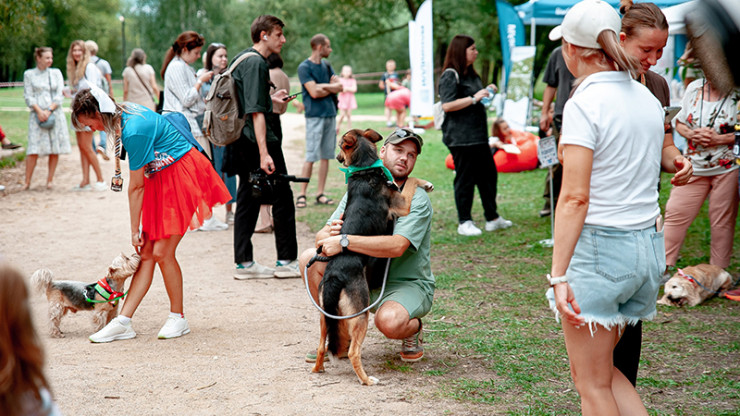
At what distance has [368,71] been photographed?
197ft

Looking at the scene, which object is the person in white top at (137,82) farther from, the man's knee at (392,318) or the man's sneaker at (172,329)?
the man's knee at (392,318)

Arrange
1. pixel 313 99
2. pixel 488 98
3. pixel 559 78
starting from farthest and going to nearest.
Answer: pixel 313 99
pixel 488 98
pixel 559 78

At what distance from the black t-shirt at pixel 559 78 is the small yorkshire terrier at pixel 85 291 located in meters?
4.05

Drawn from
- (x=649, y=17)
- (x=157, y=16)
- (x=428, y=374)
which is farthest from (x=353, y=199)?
(x=157, y=16)

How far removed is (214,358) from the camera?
4.50 metres

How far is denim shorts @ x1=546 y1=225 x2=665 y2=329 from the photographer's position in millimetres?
2430

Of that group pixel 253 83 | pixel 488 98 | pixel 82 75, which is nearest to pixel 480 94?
pixel 488 98

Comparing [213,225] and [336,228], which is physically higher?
[336,228]

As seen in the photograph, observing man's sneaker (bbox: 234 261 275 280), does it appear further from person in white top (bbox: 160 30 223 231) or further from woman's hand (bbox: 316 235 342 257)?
woman's hand (bbox: 316 235 342 257)

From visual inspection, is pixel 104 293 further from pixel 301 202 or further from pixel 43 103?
pixel 43 103

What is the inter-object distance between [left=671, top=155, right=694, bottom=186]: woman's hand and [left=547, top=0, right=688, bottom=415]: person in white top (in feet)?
1.44

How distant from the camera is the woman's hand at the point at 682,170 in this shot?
288cm

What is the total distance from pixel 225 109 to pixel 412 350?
9.61 ft

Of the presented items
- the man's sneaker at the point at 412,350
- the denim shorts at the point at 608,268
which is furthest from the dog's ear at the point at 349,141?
the denim shorts at the point at 608,268
